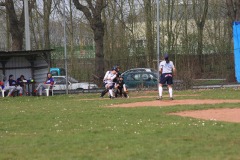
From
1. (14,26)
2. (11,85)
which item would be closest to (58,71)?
(11,85)

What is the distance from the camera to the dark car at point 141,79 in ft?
107

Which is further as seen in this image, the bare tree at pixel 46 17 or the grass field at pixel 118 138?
the bare tree at pixel 46 17

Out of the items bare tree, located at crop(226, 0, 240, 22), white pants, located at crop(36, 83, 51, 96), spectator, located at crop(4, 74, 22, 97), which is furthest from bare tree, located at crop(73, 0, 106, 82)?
bare tree, located at crop(226, 0, 240, 22)

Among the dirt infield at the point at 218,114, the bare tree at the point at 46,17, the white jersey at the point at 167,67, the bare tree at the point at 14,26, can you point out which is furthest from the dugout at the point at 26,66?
the dirt infield at the point at 218,114

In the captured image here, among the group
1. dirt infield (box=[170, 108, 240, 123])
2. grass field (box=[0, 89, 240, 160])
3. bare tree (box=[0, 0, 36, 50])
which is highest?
bare tree (box=[0, 0, 36, 50])

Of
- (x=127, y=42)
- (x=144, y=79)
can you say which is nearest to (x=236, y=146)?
(x=144, y=79)

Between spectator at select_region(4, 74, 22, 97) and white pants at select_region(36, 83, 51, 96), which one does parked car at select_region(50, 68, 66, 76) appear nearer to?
white pants at select_region(36, 83, 51, 96)

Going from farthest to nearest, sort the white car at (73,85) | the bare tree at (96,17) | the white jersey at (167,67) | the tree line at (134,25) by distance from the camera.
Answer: the tree line at (134,25)
the bare tree at (96,17)
the white car at (73,85)
the white jersey at (167,67)

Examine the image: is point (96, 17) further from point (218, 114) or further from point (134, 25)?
point (218, 114)

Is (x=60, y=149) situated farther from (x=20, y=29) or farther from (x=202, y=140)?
(x=20, y=29)

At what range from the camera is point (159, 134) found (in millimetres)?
11141

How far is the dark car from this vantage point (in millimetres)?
32625

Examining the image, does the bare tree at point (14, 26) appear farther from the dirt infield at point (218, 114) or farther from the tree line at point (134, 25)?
the dirt infield at point (218, 114)

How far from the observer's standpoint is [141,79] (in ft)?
107
